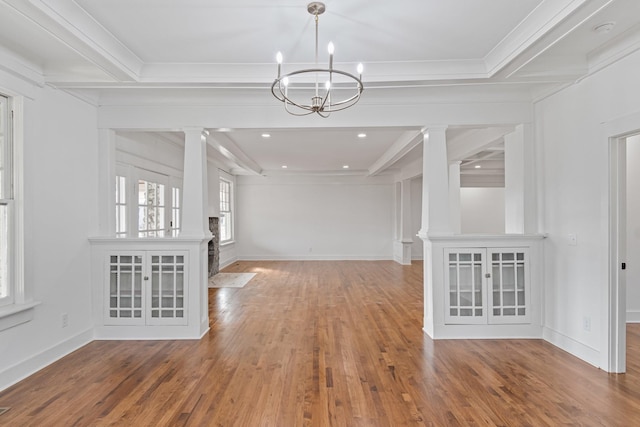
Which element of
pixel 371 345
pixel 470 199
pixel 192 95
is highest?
pixel 192 95

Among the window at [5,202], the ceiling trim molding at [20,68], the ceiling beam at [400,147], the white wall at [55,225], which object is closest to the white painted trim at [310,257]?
the ceiling beam at [400,147]

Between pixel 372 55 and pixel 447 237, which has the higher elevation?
pixel 372 55

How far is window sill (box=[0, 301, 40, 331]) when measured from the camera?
2.80 meters

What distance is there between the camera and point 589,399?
103 inches

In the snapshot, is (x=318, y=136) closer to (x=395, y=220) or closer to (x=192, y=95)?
(x=192, y=95)

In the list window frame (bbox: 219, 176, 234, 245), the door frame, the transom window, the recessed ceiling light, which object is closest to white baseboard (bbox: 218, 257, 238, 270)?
window frame (bbox: 219, 176, 234, 245)

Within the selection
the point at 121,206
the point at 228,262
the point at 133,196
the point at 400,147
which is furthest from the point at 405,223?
the point at 121,206

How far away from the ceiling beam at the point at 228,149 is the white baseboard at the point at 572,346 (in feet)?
16.4

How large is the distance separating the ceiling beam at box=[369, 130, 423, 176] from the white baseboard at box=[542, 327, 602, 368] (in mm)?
2791

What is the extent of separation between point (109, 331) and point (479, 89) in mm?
4735

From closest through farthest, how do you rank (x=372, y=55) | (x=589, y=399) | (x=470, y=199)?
1. (x=589, y=399)
2. (x=372, y=55)
3. (x=470, y=199)

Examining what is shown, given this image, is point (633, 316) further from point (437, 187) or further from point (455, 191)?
point (455, 191)

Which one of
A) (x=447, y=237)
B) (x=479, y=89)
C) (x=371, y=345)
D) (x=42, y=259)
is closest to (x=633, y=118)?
(x=479, y=89)

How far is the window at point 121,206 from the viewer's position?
4719 millimetres
